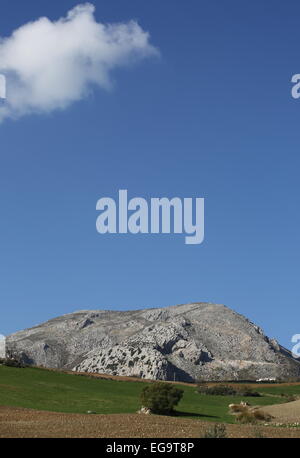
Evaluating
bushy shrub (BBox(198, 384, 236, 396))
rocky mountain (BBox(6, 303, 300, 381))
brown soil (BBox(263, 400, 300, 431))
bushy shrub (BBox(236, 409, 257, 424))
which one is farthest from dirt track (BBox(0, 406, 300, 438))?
rocky mountain (BBox(6, 303, 300, 381))

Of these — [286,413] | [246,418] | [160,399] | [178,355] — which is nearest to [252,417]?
[246,418]

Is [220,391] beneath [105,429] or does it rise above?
beneath

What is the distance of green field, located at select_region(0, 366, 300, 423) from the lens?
59938 millimetres

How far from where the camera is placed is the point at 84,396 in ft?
241

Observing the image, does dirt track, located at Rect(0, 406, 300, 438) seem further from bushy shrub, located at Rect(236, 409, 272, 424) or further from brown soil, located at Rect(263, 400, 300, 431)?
brown soil, located at Rect(263, 400, 300, 431)

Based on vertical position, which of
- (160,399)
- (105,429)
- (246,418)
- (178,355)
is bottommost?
(246,418)

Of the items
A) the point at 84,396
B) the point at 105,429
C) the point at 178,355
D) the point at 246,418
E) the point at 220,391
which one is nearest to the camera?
the point at 105,429

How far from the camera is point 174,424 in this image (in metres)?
36.7

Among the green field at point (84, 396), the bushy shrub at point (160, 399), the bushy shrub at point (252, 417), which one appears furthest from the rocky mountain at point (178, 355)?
the bushy shrub at point (252, 417)

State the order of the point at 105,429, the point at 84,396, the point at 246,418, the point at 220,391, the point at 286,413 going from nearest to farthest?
1. the point at 105,429
2. the point at 246,418
3. the point at 286,413
4. the point at 84,396
5. the point at 220,391

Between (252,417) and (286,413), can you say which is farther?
(286,413)

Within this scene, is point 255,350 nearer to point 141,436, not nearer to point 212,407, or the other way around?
point 212,407

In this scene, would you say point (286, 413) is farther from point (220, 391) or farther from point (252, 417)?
point (220, 391)

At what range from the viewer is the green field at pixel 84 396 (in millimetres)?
59938
